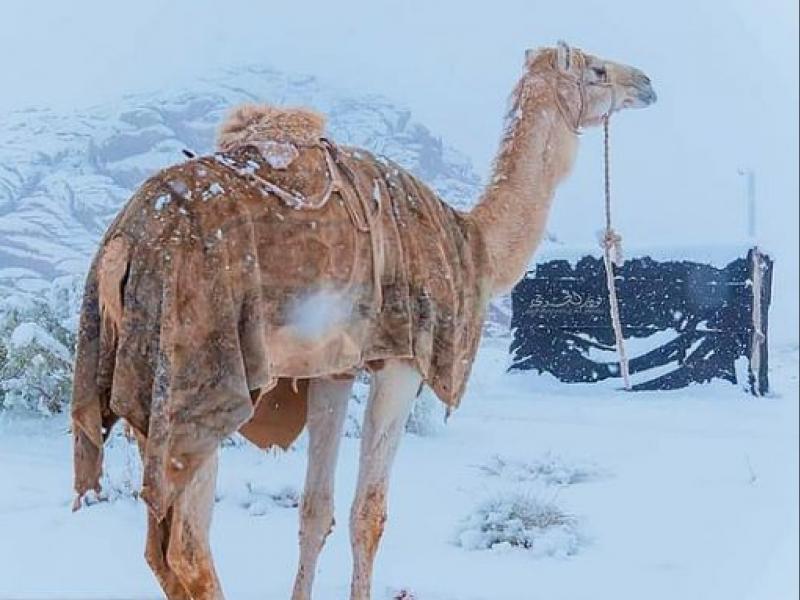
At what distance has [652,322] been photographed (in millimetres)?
2693

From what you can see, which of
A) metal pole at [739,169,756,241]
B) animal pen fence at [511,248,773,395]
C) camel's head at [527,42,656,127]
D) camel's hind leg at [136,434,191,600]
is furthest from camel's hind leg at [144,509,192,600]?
metal pole at [739,169,756,241]

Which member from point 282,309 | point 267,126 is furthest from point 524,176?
point 282,309

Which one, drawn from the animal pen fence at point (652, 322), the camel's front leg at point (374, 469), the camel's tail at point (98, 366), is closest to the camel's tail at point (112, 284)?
the camel's tail at point (98, 366)

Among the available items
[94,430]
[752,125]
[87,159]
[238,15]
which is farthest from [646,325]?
[94,430]

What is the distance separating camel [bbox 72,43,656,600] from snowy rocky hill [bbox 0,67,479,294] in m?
0.56

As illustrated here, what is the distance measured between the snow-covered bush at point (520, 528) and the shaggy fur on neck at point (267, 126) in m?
0.88

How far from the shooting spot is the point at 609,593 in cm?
181

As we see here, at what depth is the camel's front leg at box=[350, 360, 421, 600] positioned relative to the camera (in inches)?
58.6

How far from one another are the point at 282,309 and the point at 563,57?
72cm

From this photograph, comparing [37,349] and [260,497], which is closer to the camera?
[37,349]

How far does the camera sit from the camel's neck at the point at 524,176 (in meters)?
1.67

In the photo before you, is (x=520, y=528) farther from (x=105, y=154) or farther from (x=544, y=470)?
(x=105, y=154)

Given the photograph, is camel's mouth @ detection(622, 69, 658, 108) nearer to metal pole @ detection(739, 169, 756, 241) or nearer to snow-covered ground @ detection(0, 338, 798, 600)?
metal pole @ detection(739, 169, 756, 241)

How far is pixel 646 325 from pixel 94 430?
68.9 inches
